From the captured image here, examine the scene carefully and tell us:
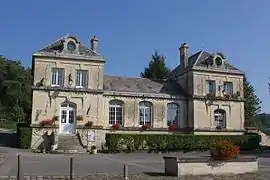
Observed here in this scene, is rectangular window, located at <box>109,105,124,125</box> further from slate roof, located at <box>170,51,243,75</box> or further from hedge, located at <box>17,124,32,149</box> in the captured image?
slate roof, located at <box>170,51,243,75</box>

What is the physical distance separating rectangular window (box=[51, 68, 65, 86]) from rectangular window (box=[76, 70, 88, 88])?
3.96ft

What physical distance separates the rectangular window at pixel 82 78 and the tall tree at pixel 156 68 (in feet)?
78.7

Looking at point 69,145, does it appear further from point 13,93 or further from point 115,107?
point 13,93

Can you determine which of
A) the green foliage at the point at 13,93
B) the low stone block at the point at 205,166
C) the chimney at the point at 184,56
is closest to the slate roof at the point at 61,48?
the chimney at the point at 184,56

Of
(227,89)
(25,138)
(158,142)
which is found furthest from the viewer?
(227,89)

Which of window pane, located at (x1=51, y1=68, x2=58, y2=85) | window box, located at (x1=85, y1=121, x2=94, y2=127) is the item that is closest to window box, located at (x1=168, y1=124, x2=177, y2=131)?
window box, located at (x1=85, y1=121, x2=94, y2=127)

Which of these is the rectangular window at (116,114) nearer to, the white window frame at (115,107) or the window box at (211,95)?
the white window frame at (115,107)

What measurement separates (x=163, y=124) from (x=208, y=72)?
6.35 meters

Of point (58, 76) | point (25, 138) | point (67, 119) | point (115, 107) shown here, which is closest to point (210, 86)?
point (115, 107)

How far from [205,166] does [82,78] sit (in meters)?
18.0

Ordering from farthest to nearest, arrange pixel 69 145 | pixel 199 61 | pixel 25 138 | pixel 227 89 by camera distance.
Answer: pixel 227 89
pixel 199 61
pixel 25 138
pixel 69 145

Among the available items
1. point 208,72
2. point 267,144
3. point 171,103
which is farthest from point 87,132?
point 267,144

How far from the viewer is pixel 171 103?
3406cm

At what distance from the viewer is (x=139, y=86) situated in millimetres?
34281
